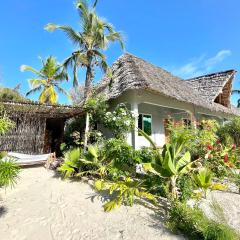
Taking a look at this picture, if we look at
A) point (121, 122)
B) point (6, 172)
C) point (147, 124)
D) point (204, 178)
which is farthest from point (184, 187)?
point (147, 124)

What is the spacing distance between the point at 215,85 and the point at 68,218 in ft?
50.6

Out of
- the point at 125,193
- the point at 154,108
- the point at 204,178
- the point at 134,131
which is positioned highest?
the point at 154,108

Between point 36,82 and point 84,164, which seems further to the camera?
point 36,82

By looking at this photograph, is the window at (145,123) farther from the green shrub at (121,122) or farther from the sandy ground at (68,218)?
the sandy ground at (68,218)

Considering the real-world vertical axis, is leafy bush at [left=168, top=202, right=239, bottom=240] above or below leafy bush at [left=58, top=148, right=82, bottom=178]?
below

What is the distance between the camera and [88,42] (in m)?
13.1

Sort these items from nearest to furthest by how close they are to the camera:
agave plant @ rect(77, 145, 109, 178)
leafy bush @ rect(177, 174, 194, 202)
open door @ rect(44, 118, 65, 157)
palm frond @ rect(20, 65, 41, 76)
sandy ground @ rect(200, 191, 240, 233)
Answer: sandy ground @ rect(200, 191, 240, 233), leafy bush @ rect(177, 174, 194, 202), agave plant @ rect(77, 145, 109, 178), open door @ rect(44, 118, 65, 157), palm frond @ rect(20, 65, 41, 76)

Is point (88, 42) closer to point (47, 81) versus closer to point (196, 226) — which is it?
point (47, 81)

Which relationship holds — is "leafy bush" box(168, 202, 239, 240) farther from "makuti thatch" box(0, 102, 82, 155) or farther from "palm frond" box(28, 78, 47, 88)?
"palm frond" box(28, 78, 47, 88)

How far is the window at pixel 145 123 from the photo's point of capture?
39.9 feet

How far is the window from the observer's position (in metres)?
12.2

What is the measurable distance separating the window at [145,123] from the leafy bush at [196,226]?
729 centimetres

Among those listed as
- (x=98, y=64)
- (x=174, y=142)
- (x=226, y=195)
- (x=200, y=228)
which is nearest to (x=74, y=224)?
(x=200, y=228)

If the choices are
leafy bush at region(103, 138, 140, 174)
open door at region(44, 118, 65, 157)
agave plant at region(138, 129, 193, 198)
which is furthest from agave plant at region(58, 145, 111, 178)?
open door at region(44, 118, 65, 157)
